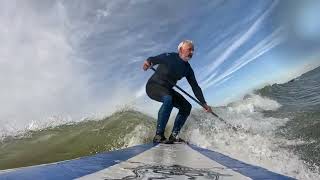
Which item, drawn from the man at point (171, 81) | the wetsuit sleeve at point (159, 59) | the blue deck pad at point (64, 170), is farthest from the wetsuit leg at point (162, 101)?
the blue deck pad at point (64, 170)

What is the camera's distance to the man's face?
746cm

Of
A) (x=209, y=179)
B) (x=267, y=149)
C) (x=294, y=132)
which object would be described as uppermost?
(x=294, y=132)

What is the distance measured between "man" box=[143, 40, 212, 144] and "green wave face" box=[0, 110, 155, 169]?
3.05 metres

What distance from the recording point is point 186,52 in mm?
7488

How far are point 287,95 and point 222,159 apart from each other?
64.1 feet

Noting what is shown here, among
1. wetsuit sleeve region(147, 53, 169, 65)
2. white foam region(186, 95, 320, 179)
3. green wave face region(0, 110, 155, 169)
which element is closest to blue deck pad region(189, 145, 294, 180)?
white foam region(186, 95, 320, 179)

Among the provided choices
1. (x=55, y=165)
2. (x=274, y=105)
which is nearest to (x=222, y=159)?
(x=55, y=165)

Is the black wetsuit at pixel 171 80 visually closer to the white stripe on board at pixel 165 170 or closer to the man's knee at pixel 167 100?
the man's knee at pixel 167 100

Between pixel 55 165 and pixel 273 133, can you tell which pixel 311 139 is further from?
pixel 55 165

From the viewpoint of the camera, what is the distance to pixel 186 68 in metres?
7.67

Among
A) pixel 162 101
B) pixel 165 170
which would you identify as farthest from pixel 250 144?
pixel 165 170

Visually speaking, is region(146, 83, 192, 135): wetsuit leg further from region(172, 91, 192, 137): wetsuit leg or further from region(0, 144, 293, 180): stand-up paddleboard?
region(0, 144, 293, 180): stand-up paddleboard

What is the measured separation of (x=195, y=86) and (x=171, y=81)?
48cm

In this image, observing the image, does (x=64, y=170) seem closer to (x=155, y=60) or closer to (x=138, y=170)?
(x=138, y=170)
